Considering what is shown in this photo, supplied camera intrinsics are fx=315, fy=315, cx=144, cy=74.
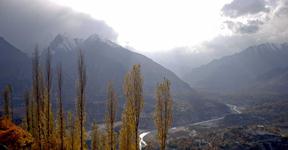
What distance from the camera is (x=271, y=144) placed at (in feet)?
387

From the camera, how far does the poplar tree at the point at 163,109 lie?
34.5 meters

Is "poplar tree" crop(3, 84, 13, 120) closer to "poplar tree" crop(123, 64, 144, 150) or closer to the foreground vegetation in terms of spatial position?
the foreground vegetation

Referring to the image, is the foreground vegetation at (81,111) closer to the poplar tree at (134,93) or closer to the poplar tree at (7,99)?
the poplar tree at (134,93)

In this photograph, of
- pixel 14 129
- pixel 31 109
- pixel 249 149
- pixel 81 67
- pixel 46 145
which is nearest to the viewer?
pixel 81 67

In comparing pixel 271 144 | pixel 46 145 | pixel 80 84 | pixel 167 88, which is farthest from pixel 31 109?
pixel 271 144

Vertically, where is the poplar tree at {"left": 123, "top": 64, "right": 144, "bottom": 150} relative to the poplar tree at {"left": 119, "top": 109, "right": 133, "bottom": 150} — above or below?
above

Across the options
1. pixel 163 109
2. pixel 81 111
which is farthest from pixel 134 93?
pixel 81 111

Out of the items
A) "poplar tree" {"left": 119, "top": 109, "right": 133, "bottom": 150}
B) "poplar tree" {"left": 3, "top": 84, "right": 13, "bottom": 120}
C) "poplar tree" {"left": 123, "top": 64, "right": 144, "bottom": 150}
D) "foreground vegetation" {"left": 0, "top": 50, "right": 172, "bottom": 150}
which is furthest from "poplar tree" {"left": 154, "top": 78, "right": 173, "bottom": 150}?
"poplar tree" {"left": 3, "top": 84, "right": 13, "bottom": 120}

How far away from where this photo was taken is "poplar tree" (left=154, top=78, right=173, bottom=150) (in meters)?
34.5

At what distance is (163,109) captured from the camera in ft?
116

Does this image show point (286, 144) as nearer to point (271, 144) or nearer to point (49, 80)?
point (271, 144)

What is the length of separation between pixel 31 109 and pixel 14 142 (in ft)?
22.2

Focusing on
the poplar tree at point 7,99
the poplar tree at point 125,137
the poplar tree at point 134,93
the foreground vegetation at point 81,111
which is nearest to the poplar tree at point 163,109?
the foreground vegetation at point 81,111

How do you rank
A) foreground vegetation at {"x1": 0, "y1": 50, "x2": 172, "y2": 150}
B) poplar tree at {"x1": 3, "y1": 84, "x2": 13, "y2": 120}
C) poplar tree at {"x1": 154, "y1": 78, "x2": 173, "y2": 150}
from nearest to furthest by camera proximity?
foreground vegetation at {"x1": 0, "y1": 50, "x2": 172, "y2": 150}, poplar tree at {"x1": 154, "y1": 78, "x2": 173, "y2": 150}, poplar tree at {"x1": 3, "y1": 84, "x2": 13, "y2": 120}
